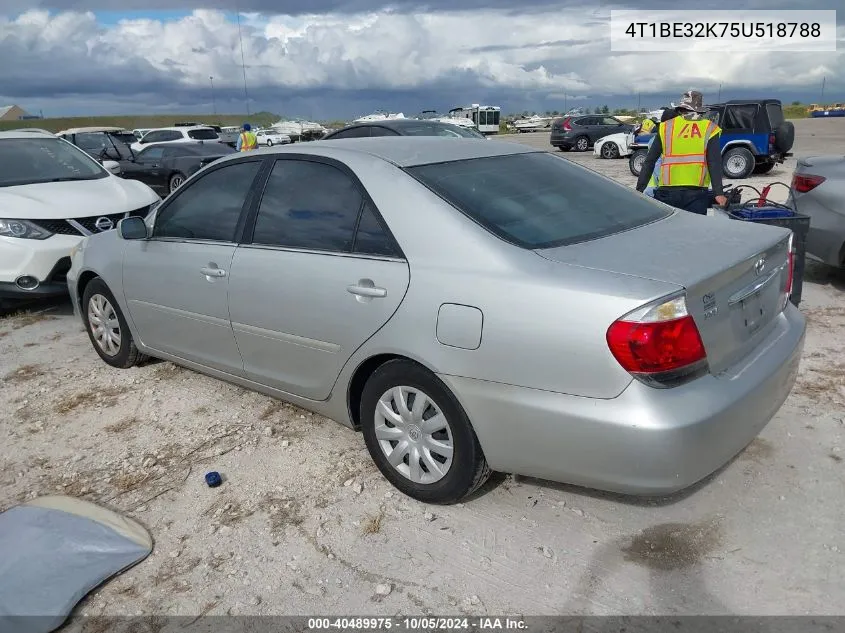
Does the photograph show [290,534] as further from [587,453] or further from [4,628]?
[587,453]

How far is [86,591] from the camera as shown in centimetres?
275

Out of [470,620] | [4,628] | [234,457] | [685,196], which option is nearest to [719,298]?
[470,620]

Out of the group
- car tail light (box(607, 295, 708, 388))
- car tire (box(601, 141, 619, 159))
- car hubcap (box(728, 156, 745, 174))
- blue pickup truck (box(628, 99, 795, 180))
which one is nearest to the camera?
car tail light (box(607, 295, 708, 388))

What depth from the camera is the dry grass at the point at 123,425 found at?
4.23m

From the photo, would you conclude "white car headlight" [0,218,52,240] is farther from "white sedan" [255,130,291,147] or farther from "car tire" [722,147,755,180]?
"white sedan" [255,130,291,147]

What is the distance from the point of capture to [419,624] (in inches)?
99.9

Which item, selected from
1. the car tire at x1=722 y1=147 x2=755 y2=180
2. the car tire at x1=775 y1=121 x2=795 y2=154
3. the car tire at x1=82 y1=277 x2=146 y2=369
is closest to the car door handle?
the car tire at x1=82 y1=277 x2=146 y2=369

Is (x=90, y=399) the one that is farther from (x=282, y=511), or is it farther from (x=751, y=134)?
(x=751, y=134)

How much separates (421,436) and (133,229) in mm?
2515

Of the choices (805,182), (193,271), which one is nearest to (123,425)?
(193,271)

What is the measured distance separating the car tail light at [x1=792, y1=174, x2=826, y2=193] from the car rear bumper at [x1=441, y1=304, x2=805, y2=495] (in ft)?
13.5

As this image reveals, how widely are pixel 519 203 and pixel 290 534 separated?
72.1 inches

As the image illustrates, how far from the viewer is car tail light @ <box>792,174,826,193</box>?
6.30m

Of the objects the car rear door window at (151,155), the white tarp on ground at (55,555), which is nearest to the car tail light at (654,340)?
the white tarp on ground at (55,555)
